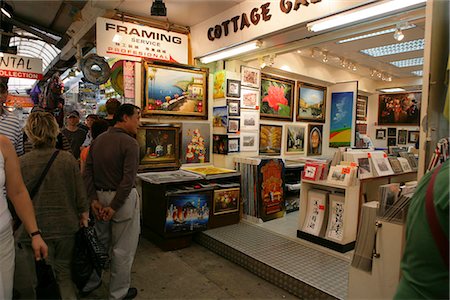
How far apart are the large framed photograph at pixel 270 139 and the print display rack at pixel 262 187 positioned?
2.81 ft

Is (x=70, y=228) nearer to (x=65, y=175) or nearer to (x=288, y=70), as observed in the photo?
(x=65, y=175)

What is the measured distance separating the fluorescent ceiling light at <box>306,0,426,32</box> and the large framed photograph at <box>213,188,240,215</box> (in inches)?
93.6

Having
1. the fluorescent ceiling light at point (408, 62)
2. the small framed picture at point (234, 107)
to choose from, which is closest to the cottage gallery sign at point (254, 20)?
the small framed picture at point (234, 107)

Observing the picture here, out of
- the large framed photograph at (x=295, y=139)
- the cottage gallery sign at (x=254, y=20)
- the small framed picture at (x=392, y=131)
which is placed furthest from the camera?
the small framed picture at (x=392, y=131)

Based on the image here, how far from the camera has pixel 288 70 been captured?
225 inches

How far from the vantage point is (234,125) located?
4820mm

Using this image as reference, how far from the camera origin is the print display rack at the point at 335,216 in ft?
11.6

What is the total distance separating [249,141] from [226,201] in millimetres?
1145

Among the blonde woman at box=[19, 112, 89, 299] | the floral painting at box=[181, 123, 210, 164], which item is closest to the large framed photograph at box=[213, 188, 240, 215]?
the floral painting at box=[181, 123, 210, 164]

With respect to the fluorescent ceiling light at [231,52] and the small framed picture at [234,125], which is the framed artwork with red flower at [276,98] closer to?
Result: the small framed picture at [234,125]

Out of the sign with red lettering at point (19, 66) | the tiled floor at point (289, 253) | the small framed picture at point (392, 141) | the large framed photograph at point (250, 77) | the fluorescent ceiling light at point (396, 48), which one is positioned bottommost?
the tiled floor at point (289, 253)

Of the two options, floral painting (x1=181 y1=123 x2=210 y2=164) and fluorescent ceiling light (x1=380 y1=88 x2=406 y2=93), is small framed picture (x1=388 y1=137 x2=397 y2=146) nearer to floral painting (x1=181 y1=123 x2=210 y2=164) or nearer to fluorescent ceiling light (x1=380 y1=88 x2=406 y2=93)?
fluorescent ceiling light (x1=380 y1=88 x2=406 y2=93)

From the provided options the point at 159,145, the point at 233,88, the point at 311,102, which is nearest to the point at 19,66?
the point at 159,145

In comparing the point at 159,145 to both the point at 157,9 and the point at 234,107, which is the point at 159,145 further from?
the point at 157,9
